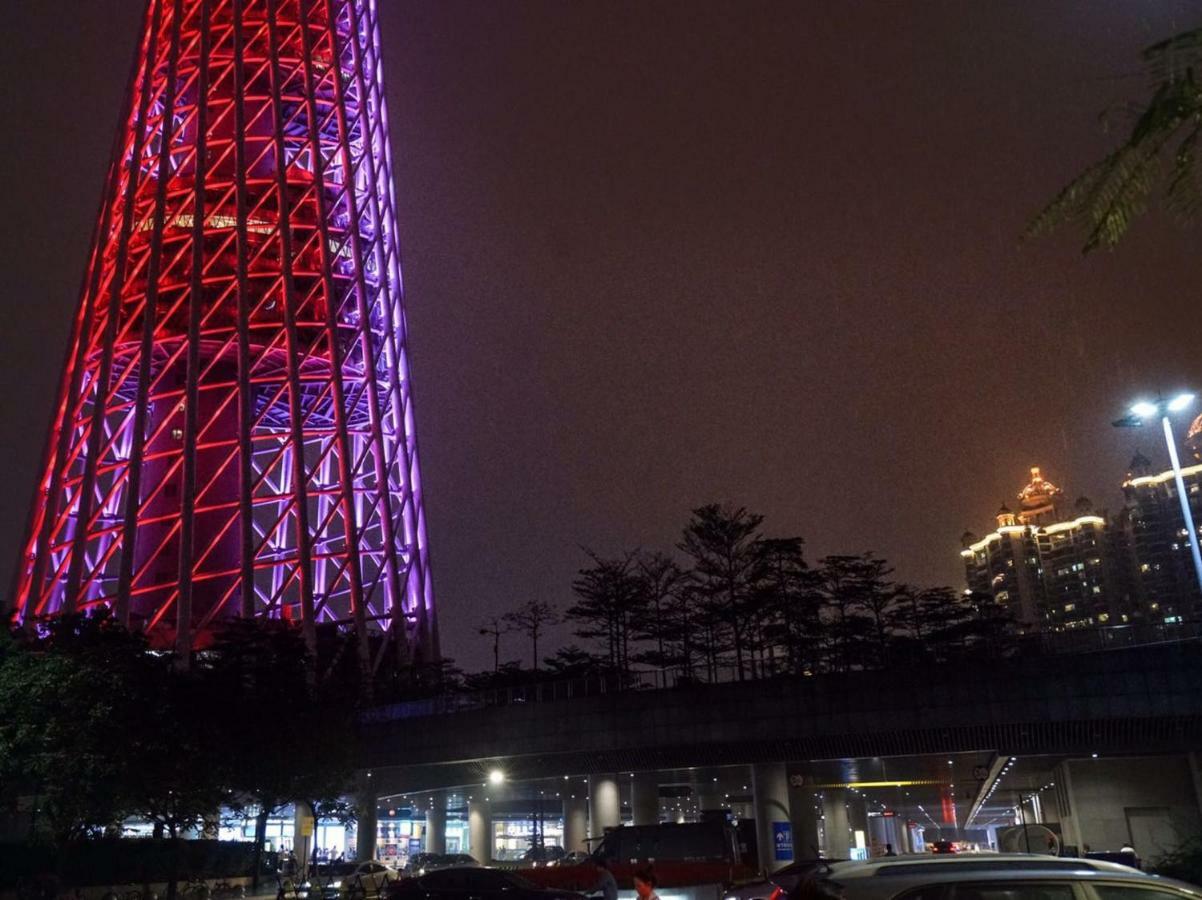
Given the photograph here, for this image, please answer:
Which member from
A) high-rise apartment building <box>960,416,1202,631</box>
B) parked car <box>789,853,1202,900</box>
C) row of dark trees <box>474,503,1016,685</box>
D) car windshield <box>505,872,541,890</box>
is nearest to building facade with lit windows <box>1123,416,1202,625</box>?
high-rise apartment building <box>960,416,1202,631</box>

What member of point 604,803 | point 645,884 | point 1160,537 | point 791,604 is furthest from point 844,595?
point 1160,537

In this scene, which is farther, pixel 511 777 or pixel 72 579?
pixel 72 579

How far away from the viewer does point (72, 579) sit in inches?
2689

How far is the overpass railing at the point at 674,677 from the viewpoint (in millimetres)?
36938

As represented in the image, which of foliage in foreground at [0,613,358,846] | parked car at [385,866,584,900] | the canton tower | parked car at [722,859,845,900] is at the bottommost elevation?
parked car at [722,859,845,900]

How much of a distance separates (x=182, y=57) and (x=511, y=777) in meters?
62.7

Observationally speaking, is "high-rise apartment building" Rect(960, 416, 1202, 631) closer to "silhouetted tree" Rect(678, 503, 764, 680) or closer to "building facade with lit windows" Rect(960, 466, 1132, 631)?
"building facade with lit windows" Rect(960, 466, 1132, 631)

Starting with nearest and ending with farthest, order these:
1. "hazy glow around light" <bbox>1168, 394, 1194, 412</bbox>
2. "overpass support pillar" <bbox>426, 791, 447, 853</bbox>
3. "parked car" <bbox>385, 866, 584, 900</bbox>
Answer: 1. "parked car" <bbox>385, 866, 584, 900</bbox>
2. "hazy glow around light" <bbox>1168, 394, 1194, 412</bbox>
3. "overpass support pillar" <bbox>426, 791, 447, 853</bbox>

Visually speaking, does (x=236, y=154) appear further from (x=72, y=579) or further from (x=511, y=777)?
(x=511, y=777)

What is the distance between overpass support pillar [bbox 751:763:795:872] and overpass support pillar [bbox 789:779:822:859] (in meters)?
0.58

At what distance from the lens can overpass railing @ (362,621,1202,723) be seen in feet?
121

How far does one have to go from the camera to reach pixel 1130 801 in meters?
39.6

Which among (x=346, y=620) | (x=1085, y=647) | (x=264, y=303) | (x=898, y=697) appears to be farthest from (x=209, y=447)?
(x=1085, y=647)

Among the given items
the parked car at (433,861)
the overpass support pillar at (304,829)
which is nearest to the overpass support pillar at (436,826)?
the overpass support pillar at (304,829)
